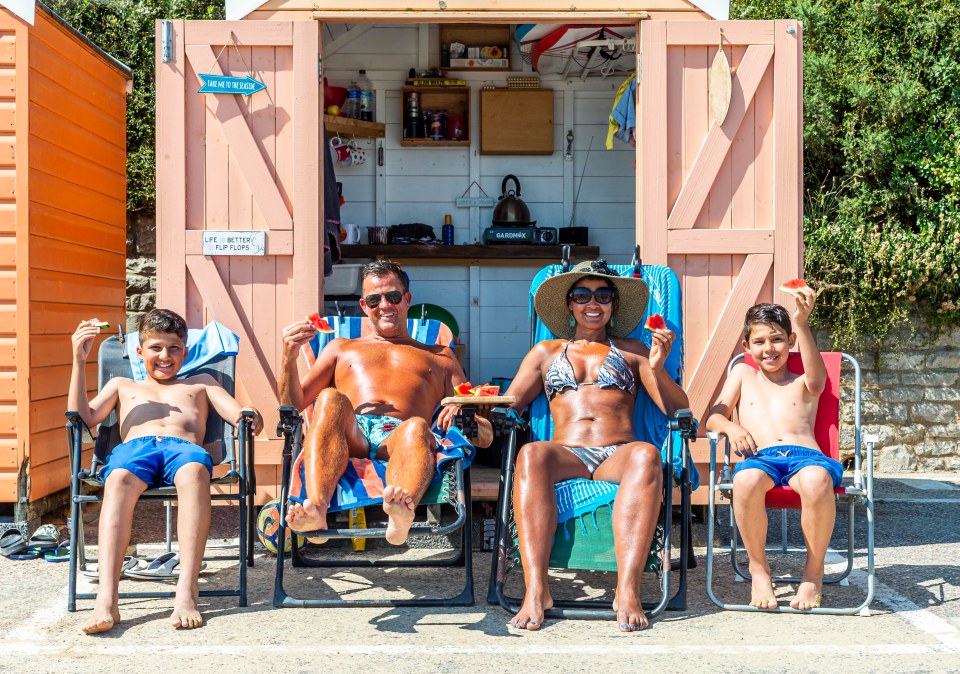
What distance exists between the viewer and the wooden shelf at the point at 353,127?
689 cm

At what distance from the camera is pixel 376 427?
13.6ft

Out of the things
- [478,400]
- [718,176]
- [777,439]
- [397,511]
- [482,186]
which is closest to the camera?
[397,511]

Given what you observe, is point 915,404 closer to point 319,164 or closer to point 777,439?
point 777,439

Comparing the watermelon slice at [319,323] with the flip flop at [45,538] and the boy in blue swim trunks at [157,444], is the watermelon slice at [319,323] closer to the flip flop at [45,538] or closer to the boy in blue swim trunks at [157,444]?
the boy in blue swim trunks at [157,444]

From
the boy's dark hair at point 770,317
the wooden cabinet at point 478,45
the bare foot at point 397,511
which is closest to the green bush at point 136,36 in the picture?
the wooden cabinet at point 478,45

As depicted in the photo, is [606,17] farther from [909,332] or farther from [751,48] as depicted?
[909,332]

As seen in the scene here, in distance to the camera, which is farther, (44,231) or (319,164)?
(44,231)

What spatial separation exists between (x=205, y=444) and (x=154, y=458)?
39 cm

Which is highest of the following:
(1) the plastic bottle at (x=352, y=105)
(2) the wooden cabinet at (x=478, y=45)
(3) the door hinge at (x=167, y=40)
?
(2) the wooden cabinet at (x=478, y=45)

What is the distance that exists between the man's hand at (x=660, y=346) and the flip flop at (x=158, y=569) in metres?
2.08

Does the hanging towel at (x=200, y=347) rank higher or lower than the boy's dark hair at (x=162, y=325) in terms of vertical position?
lower

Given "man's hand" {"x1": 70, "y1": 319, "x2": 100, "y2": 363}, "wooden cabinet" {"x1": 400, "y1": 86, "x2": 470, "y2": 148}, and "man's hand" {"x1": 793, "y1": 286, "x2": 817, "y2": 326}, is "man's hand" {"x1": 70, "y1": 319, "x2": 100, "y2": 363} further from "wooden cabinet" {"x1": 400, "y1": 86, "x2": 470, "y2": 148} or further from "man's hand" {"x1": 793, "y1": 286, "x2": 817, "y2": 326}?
"wooden cabinet" {"x1": 400, "y1": 86, "x2": 470, "y2": 148}

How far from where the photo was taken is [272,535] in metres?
4.43

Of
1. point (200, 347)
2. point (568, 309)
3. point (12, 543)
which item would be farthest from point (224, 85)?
point (12, 543)
